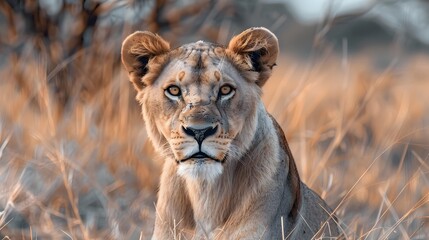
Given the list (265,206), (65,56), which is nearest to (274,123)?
(265,206)

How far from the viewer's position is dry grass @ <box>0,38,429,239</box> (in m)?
5.27

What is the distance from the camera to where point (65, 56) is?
7129mm

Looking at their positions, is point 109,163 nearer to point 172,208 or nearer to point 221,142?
point 172,208

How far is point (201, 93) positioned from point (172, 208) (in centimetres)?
50

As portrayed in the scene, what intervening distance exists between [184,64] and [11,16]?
328cm

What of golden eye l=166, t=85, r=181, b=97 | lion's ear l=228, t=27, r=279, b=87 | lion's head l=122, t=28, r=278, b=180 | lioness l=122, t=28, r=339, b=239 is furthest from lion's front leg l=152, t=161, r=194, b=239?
lion's ear l=228, t=27, r=279, b=87

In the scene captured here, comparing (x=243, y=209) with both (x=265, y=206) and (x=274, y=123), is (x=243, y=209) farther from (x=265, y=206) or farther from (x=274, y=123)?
(x=274, y=123)

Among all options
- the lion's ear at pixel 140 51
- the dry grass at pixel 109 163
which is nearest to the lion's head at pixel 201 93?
the lion's ear at pixel 140 51

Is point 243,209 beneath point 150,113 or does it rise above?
beneath

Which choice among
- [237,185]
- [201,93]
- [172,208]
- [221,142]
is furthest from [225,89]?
[172,208]

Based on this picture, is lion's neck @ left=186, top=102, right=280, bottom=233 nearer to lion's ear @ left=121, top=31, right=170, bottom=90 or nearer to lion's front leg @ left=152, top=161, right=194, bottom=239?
lion's front leg @ left=152, top=161, right=194, bottom=239

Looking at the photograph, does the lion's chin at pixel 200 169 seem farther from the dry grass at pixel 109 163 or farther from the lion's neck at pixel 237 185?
the dry grass at pixel 109 163

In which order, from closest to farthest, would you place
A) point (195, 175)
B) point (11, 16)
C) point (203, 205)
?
point (195, 175)
point (203, 205)
point (11, 16)

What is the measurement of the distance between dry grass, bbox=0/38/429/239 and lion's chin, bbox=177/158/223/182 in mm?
827
